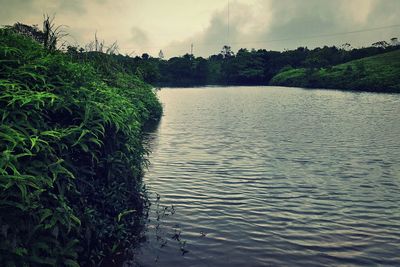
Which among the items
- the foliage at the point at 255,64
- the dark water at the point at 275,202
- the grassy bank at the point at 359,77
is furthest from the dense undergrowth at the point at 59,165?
the foliage at the point at 255,64

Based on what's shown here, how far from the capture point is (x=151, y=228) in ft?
28.2

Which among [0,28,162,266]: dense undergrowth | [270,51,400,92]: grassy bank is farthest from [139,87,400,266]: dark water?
[270,51,400,92]: grassy bank

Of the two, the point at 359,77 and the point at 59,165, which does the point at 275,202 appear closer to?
the point at 59,165

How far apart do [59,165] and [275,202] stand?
272 inches

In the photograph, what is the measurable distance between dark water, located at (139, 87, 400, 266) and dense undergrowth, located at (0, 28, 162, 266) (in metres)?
1.23

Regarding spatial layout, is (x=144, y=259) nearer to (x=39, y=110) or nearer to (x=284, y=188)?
(x=39, y=110)

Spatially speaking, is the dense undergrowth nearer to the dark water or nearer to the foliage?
the dark water

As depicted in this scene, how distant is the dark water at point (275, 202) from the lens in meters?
7.54

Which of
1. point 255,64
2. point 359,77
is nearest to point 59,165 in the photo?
point 359,77

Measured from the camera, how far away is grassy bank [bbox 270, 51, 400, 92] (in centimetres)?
8838

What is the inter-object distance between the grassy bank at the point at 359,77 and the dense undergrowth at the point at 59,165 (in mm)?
86285

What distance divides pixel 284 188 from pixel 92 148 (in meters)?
7.40

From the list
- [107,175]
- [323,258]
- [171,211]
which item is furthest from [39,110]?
[323,258]

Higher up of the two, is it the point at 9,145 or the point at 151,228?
the point at 9,145
